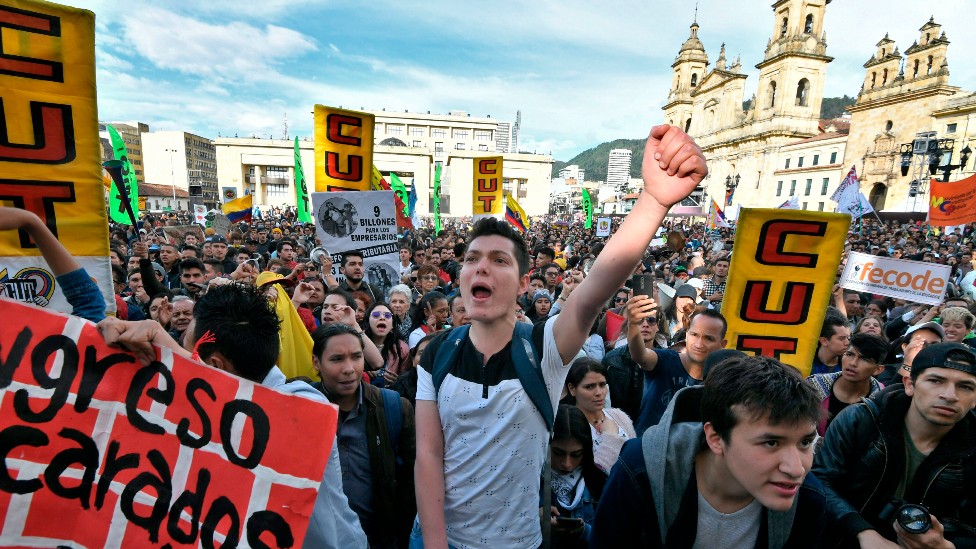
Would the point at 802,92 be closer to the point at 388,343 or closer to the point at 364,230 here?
the point at 364,230

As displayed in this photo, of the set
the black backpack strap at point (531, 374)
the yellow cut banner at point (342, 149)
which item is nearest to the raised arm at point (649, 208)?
the black backpack strap at point (531, 374)

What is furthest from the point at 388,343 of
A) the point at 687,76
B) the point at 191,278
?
the point at 687,76

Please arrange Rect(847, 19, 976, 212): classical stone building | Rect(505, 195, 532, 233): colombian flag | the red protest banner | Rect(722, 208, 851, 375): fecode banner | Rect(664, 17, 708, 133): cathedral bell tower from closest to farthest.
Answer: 1. Rect(722, 208, 851, 375): fecode banner
2. the red protest banner
3. Rect(505, 195, 532, 233): colombian flag
4. Rect(847, 19, 976, 212): classical stone building
5. Rect(664, 17, 708, 133): cathedral bell tower

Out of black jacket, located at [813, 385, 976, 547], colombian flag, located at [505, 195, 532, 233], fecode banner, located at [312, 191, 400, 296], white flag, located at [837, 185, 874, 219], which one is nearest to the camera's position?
black jacket, located at [813, 385, 976, 547]

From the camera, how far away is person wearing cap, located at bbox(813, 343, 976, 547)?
2.12 m

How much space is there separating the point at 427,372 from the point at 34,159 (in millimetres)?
2594

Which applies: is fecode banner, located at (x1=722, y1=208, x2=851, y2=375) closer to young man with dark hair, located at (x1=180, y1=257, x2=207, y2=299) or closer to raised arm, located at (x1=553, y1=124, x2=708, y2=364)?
raised arm, located at (x1=553, y1=124, x2=708, y2=364)

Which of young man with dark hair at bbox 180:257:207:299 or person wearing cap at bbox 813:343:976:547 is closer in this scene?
person wearing cap at bbox 813:343:976:547

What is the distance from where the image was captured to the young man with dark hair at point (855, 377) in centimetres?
325

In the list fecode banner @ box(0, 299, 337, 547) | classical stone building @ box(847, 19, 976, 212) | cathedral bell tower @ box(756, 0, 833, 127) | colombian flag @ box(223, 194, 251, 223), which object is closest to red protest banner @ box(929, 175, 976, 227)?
fecode banner @ box(0, 299, 337, 547)

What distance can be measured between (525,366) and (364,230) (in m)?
4.70

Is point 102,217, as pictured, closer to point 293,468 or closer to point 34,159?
point 34,159

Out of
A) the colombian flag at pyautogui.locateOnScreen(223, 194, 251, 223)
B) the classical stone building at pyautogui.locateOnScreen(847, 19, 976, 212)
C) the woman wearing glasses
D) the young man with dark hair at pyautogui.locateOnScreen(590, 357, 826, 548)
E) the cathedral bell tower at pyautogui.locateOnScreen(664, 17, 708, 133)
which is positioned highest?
the cathedral bell tower at pyautogui.locateOnScreen(664, 17, 708, 133)

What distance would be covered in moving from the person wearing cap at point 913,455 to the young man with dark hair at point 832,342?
7.69 feet
